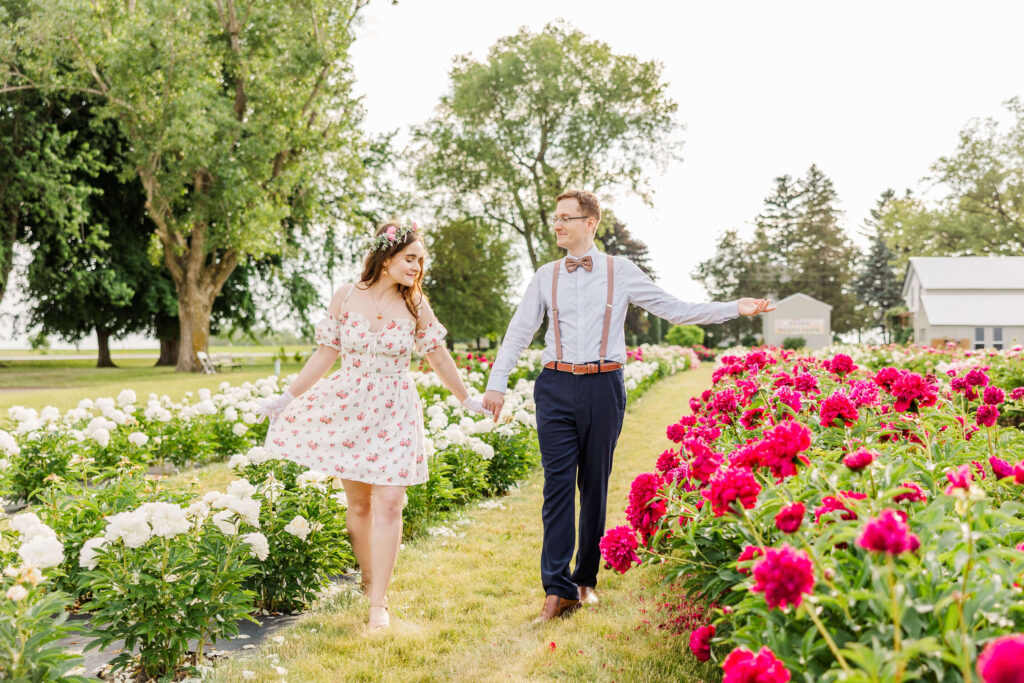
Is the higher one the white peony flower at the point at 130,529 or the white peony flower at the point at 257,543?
the white peony flower at the point at 130,529

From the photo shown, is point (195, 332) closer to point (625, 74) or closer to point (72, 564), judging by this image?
point (625, 74)

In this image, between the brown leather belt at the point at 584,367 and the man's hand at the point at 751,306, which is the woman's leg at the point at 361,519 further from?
the man's hand at the point at 751,306

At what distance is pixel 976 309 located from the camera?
90.9 feet

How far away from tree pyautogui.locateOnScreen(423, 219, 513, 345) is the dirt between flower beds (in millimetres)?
30025

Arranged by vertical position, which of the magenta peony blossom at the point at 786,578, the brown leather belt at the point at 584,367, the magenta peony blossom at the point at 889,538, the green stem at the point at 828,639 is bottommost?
the green stem at the point at 828,639

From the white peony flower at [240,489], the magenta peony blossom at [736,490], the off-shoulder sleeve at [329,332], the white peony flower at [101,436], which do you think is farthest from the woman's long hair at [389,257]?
the white peony flower at [101,436]

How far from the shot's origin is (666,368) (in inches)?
919

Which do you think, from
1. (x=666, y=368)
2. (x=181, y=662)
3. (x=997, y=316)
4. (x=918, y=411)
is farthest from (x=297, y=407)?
(x=997, y=316)

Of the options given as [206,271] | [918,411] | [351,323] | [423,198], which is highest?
[423,198]

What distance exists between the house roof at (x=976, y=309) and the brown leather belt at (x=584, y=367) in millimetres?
27983

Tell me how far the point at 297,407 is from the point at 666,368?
67.3 ft

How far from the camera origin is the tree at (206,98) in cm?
1869

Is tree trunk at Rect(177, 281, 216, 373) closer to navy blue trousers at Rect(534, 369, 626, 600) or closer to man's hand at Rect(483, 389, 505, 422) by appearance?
man's hand at Rect(483, 389, 505, 422)

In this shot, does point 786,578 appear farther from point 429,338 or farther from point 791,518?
point 429,338
